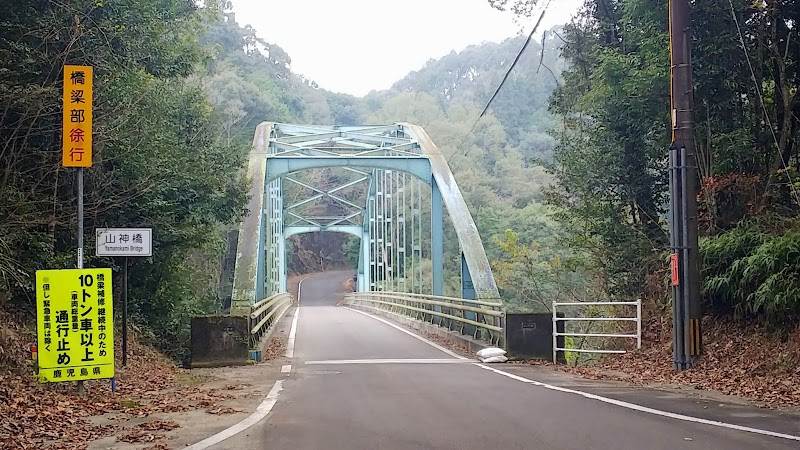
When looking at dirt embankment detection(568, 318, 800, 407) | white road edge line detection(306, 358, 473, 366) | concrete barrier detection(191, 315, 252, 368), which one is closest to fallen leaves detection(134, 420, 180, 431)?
concrete barrier detection(191, 315, 252, 368)

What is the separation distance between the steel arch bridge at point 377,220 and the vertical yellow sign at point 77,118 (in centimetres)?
599

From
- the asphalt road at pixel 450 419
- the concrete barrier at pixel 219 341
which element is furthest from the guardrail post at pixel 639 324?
the concrete barrier at pixel 219 341

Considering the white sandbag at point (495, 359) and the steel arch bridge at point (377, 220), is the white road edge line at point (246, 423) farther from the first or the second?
the steel arch bridge at point (377, 220)

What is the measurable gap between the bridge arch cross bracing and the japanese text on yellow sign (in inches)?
237

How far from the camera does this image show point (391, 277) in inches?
1423

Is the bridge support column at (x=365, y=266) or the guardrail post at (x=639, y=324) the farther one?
the bridge support column at (x=365, y=266)

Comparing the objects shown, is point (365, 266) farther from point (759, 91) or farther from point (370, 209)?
point (759, 91)

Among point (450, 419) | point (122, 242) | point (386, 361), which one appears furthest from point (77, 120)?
point (386, 361)

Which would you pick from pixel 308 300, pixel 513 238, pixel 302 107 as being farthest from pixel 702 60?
pixel 302 107

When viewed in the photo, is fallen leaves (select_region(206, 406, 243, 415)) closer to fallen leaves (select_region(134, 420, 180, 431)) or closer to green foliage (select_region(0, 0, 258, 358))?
fallen leaves (select_region(134, 420, 180, 431))

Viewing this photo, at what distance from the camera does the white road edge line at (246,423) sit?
19.0 ft

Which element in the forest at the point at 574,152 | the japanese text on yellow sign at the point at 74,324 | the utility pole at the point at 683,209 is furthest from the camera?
the utility pole at the point at 683,209

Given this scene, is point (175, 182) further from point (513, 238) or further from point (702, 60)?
point (513, 238)

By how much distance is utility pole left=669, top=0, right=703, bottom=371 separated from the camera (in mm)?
9711
